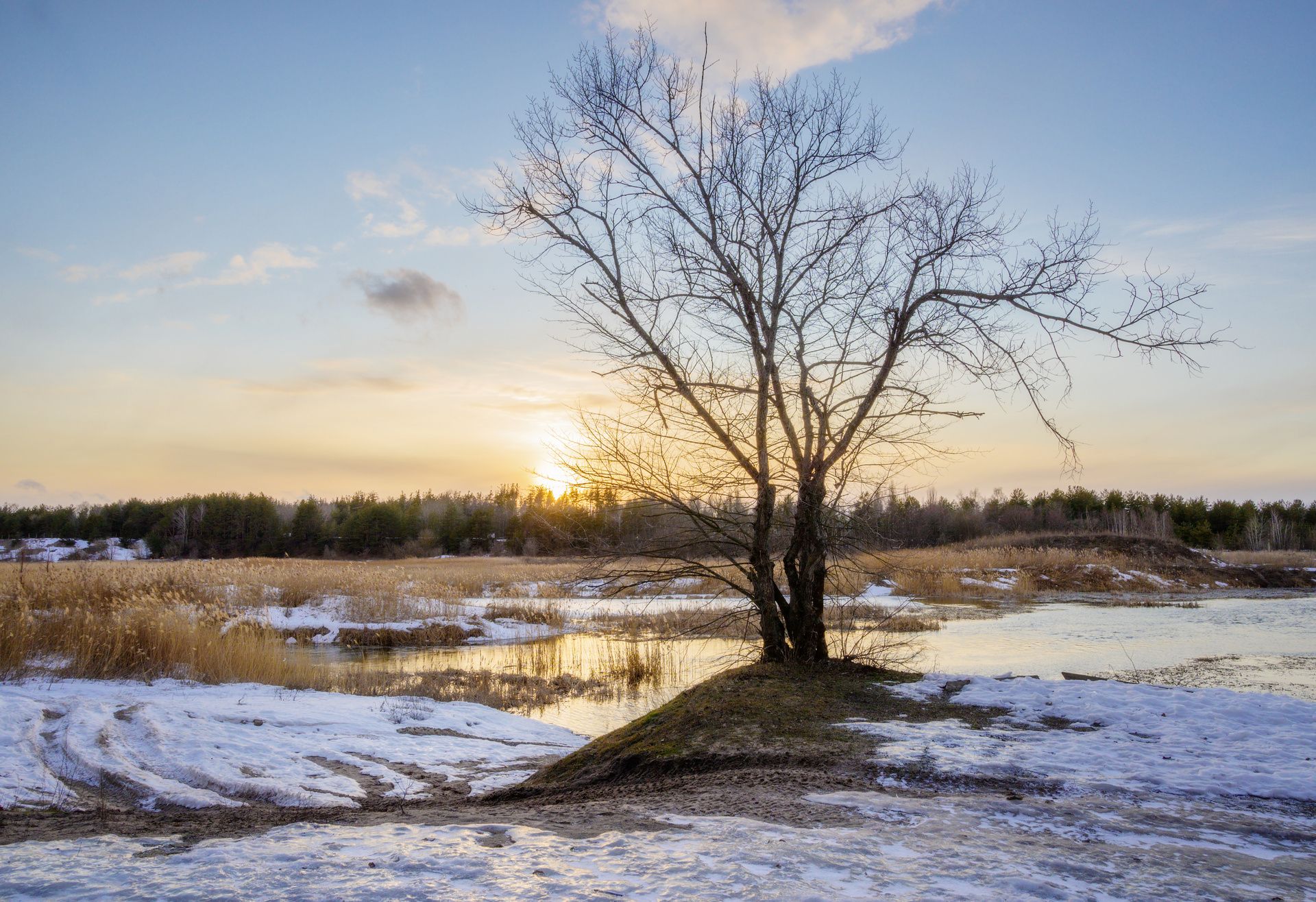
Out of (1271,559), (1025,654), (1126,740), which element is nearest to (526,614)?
(1025,654)

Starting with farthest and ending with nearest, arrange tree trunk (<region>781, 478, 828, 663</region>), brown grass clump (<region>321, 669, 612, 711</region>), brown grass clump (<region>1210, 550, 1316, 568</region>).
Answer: brown grass clump (<region>1210, 550, 1316, 568</region>) < brown grass clump (<region>321, 669, 612, 711</region>) < tree trunk (<region>781, 478, 828, 663</region>)

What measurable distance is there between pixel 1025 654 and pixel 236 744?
525 inches

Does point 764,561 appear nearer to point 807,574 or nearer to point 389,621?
point 807,574

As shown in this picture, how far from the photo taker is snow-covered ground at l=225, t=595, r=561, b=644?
68.2 ft

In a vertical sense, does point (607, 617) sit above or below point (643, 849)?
below

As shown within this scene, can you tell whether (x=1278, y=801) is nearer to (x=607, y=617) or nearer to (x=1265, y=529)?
(x=607, y=617)

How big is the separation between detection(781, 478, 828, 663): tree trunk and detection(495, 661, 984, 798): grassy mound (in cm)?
51

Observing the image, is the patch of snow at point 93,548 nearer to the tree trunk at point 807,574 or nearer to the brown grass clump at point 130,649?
the brown grass clump at point 130,649

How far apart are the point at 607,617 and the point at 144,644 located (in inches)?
587

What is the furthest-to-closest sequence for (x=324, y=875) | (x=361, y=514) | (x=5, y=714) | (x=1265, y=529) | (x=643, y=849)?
(x=361, y=514) → (x=1265, y=529) → (x=5, y=714) → (x=643, y=849) → (x=324, y=875)

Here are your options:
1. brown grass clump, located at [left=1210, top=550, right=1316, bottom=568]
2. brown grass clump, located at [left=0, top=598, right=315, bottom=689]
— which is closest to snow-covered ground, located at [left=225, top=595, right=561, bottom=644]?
brown grass clump, located at [left=0, top=598, right=315, bottom=689]

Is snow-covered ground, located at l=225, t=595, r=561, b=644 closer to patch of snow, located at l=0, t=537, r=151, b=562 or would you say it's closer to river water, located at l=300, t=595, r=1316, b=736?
river water, located at l=300, t=595, r=1316, b=736

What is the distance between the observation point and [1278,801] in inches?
178

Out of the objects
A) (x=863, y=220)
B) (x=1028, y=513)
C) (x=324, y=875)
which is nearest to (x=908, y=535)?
(x=863, y=220)
